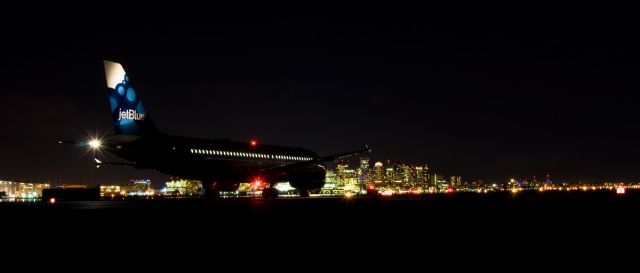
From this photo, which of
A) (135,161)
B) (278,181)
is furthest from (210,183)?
(135,161)

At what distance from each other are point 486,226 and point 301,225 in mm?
4240

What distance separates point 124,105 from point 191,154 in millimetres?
5018

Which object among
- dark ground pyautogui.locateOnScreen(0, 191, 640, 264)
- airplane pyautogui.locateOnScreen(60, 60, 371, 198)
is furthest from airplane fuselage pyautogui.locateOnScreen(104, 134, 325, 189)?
dark ground pyautogui.locateOnScreen(0, 191, 640, 264)

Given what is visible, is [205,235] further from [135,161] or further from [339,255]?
[135,161]

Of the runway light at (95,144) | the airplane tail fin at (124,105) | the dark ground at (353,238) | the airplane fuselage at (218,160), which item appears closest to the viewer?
the dark ground at (353,238)

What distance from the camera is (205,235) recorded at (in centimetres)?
1199

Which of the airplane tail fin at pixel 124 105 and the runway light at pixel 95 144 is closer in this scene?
the runway light at pixel 95 144

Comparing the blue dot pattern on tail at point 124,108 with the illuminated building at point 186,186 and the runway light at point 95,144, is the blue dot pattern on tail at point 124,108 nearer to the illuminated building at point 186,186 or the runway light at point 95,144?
the runway light at point 95,144

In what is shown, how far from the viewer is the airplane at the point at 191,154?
35688 millimetres

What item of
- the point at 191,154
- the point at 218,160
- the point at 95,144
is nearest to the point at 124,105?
the point at 95,144

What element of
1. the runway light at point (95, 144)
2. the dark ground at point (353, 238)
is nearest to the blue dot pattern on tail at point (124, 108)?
the runway light at point (95, 144)

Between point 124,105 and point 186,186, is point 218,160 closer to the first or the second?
point 124,105

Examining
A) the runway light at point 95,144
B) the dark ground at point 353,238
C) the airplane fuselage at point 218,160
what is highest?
the runway light at point 95,144

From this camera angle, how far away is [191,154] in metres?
38.3
